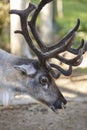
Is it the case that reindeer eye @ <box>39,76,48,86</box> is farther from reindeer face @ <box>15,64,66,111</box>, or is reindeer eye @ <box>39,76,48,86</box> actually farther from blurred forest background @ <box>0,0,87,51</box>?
blurred forest background @ <box>0,0,87,51</box>

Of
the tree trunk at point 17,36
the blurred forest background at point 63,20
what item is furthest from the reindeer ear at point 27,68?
the blurred forest background at point 63,20

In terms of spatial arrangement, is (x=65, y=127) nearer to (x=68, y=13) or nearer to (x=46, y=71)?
(x=46, y=71)

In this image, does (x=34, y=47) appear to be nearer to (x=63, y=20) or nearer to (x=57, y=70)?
(x=57, y=70)

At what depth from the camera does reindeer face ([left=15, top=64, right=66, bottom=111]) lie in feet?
20.1

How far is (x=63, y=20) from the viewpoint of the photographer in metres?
20.4

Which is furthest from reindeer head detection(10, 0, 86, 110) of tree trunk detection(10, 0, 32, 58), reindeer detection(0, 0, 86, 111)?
tree trunk detection(10, 0, 32, 58)

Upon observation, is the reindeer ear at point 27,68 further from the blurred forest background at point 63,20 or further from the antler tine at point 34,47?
the blurred forest background at point 63,20

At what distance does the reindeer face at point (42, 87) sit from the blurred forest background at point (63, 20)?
17.7 feet

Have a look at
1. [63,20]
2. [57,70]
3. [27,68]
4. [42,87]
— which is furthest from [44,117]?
[63,20]

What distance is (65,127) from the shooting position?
7051 millimetres

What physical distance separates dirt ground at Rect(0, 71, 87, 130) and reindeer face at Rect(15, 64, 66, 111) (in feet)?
2.88

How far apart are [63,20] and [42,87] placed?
14.4m

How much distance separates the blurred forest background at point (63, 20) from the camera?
12195mm

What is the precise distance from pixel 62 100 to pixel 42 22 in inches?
318
